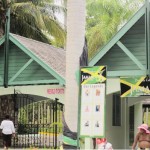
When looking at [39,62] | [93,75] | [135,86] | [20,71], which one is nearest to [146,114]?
[135,86]

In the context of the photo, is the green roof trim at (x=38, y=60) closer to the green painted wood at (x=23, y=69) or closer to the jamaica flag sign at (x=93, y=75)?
the green painted wood at (x=23, y=69)

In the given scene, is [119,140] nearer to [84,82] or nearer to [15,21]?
[15,21]

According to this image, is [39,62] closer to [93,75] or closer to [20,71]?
[20,71]

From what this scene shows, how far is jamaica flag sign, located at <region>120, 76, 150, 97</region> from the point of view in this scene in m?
15.4

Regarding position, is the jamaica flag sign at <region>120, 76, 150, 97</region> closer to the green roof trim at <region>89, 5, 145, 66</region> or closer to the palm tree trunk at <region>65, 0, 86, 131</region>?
the green roof trim at <region>89, 5, 145, 66</region>

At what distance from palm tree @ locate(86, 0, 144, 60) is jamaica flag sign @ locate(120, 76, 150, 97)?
1580 cm

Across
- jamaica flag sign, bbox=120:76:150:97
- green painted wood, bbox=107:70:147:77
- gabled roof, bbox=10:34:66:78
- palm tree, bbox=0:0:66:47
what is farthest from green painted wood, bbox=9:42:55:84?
palm tree, bbox=0:0:66:47

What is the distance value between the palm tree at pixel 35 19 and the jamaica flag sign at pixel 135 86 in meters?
8.51

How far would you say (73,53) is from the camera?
32.2 feet

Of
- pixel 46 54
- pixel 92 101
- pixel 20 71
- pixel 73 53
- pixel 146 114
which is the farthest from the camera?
pixel 146 114

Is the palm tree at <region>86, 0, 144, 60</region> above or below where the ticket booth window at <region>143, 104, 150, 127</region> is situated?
above

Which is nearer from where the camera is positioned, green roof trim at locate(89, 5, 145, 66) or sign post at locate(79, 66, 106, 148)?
sign post at locate(79, 66, 106, 148)

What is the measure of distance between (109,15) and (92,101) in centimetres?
2492

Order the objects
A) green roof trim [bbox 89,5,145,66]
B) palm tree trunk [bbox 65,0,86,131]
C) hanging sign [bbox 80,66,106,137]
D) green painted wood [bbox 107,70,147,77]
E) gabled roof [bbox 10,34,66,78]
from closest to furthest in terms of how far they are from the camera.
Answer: hanging sign [bbox 80,66,106,137], palm tree trunk [bbox 65,0,86,131], green roof trim [bbox 89,5,145,66], green painted wood [bbox 107,70,147,77], gabled roof [bbox 10,34,66,78]
